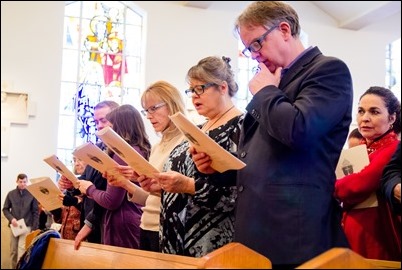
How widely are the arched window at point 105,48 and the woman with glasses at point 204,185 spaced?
6.61m

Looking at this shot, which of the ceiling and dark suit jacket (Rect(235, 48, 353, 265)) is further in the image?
the ceiling

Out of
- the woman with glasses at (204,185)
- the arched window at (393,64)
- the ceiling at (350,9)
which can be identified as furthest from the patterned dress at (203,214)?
the arched window at (393,64)

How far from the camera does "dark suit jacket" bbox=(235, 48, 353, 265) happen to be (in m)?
1.54

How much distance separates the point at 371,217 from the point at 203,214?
587 millimetres

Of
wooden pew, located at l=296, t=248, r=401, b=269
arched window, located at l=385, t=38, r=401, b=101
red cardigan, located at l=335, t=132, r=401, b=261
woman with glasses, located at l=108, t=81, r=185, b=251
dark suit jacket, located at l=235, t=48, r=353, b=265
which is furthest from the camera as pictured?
arched window, located at l=385, t=38, r=401, b=101

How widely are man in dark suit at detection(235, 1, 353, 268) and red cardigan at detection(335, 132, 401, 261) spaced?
285mm

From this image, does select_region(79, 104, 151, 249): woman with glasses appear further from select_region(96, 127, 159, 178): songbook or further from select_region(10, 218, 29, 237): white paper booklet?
select_region(10, 218, 29, 237): white paper booklet

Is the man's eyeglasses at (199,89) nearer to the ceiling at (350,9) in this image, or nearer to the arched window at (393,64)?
the ceiling at (350,9)

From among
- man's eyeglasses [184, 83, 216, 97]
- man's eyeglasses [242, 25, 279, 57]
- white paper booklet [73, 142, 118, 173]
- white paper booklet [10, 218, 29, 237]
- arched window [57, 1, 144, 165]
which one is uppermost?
arched window [57, 1, 144, 165]

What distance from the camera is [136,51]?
9414 mm

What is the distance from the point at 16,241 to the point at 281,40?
7.14 m

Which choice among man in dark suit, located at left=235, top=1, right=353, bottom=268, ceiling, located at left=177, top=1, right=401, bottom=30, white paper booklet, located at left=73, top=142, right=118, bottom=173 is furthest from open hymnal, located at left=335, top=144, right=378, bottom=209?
ceiling, located at left=177, top=1, right=401, bottom=30

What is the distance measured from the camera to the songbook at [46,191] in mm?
3160

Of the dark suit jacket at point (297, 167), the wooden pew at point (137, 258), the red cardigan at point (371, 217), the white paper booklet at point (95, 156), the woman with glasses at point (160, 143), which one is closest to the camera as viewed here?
the wooden pew at point (137, 258)
